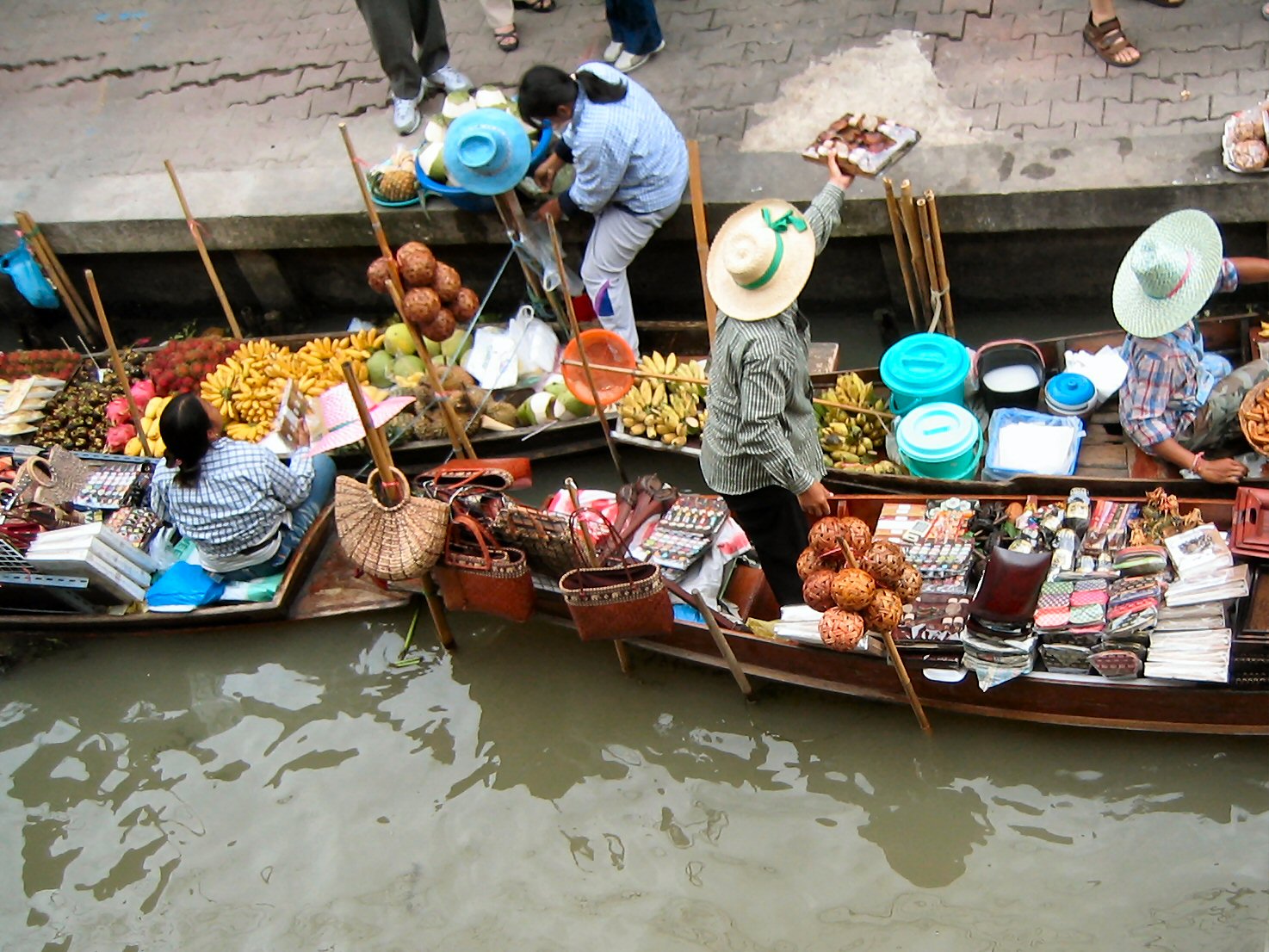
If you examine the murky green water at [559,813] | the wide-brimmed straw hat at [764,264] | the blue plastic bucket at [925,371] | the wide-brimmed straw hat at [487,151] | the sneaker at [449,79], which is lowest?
the murky green water at [559,813]

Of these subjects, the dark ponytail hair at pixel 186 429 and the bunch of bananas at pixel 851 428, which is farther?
the bunch of bananas at pixel 851 428

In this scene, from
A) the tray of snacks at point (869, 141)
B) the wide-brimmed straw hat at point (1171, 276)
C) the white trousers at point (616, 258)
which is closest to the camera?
the wide-brimmed straw hat at point (1171, 276)

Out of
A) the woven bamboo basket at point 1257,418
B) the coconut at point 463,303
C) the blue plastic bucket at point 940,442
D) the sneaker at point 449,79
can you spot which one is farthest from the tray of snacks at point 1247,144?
the sneaker at point 449,79

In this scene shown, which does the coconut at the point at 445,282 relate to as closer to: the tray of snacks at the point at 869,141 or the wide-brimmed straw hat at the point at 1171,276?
the tray of snacks at the point at 869,141

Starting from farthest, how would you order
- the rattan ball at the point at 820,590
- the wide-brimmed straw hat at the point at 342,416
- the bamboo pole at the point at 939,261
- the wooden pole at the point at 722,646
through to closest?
the wide-brimmed straw hat at the point at 342,416 < the bamboo pole at the point at 939,261 < the wooden pole at the point at 722,646 < the rattan ball at the point at 820,590

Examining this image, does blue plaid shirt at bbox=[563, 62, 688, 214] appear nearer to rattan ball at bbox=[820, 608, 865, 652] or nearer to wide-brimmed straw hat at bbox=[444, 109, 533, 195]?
wide-brimmed straw hat at bbox=[444, 109, 533, 195]

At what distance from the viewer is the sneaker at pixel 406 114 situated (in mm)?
7855

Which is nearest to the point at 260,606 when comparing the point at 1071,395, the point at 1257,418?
the point at 1071,395

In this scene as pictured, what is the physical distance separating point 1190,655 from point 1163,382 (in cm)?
114

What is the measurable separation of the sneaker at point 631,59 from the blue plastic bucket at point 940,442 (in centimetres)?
349

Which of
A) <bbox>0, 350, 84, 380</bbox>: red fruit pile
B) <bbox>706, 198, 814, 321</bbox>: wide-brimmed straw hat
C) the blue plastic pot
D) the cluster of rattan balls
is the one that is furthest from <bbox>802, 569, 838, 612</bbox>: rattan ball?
<bbox>0, 350, 84, 380</bbox>: red fruit pile

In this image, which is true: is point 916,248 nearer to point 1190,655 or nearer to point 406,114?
point 1190,655

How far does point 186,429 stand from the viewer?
555cm

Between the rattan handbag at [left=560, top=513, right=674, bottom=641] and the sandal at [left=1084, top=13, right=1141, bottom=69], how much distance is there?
13.7ft
